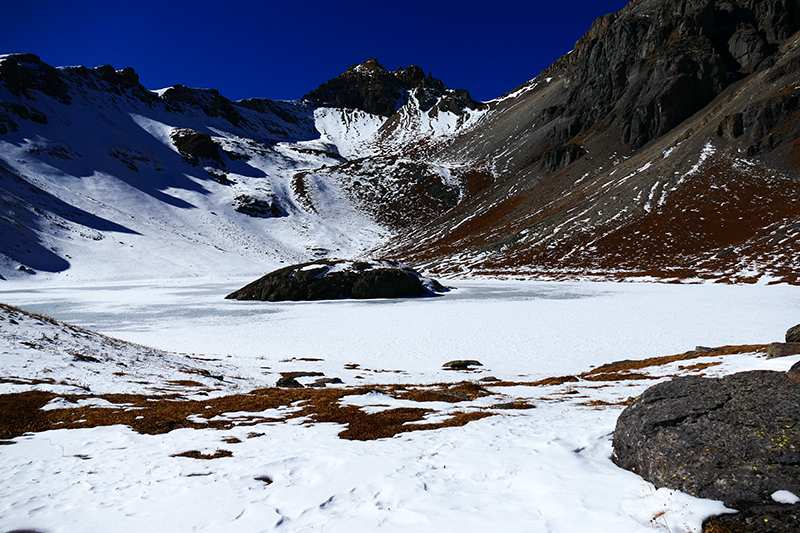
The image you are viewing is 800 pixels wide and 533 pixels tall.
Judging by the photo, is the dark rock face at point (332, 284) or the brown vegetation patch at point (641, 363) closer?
the brown vegetation patch at point (641, 363)

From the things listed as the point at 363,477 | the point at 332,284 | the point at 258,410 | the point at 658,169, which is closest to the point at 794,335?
the point at 363,477

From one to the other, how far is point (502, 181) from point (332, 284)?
355ft

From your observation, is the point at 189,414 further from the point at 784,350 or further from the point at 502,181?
the point at 502,181

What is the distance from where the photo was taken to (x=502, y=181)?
144m

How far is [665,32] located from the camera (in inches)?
5002

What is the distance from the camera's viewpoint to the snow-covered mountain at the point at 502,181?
7569cm

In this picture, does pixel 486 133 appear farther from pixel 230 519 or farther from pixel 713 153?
pixel 230 519

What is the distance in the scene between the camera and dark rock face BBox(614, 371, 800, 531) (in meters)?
4.98

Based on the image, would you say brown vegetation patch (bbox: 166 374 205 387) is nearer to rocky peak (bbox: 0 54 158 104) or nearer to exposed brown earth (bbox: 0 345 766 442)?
exposed brown earth (bbox: 0 345 766 442)

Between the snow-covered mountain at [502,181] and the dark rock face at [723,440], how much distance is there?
56.2m

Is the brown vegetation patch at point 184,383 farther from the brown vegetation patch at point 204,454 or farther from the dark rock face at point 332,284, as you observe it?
the dark rock face at point 332,284

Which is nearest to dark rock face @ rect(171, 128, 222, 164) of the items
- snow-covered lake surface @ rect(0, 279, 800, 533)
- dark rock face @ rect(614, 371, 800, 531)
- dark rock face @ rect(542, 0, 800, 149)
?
dark rock face @ rect(542, 0, 800, 149)

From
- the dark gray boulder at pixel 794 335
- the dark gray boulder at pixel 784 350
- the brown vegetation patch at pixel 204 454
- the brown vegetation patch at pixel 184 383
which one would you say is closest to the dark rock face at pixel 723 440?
the brown vegetation patch at pixel 204 454

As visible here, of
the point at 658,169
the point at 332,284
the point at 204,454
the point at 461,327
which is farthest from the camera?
the point at 658,169
